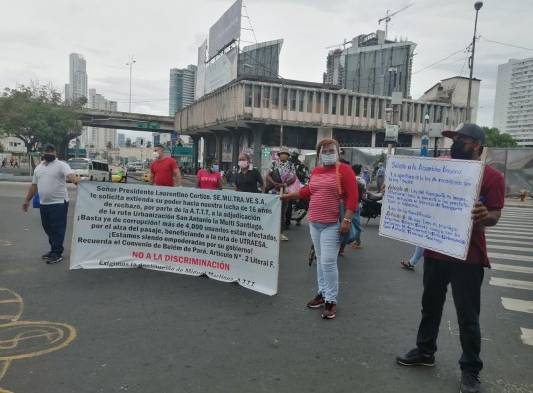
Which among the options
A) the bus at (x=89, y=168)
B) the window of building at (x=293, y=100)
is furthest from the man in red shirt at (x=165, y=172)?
the window of building at (x=293, y=100)

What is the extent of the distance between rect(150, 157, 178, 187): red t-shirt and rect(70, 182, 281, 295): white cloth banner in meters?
1.80

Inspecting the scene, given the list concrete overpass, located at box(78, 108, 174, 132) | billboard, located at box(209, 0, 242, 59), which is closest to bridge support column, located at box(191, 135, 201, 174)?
concrete overpass, located at box(78, 108, 174, 132)

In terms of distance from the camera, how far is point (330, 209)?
462cm

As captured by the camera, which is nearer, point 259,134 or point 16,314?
point 16,314

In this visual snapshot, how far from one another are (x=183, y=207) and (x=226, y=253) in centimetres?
90

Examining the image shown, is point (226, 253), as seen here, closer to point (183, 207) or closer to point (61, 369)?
point (183, 207)

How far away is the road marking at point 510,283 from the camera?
6.38 m

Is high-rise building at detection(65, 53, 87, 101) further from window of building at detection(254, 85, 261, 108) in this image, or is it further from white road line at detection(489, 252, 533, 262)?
white road line at detection(489, 252, 533, 262)

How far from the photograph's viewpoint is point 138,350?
371 centimetres

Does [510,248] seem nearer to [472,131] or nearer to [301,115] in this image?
[472,131]

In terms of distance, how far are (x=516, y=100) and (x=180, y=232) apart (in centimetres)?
8087

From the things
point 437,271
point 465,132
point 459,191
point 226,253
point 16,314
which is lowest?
point 16,314

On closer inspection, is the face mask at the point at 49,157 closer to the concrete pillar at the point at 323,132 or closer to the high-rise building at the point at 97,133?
the concrete pillar at the point at 323,132

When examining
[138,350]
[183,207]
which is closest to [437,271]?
[138,350]
